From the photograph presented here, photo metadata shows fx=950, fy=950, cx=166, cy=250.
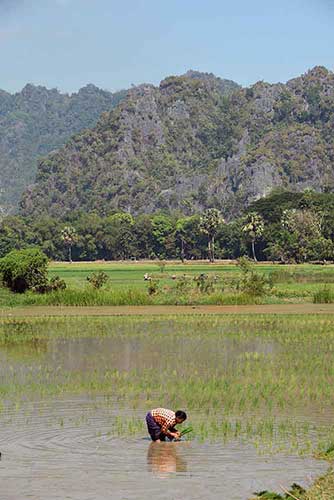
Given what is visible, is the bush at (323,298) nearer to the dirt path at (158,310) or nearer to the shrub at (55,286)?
the dirt path at (158,310)

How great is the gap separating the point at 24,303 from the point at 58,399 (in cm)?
2878

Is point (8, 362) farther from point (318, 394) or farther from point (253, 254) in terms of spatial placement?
point (253, 254)

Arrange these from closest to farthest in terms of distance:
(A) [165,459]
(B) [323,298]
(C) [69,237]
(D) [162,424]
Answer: (A) [165,459], (D) [162,424], (B) [323,298], (C) [69,237]

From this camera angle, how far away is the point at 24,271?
5009 cm

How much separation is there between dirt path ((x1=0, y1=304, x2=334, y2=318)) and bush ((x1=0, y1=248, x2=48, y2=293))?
3.33 metres

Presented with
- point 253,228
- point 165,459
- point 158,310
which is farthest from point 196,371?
point 253,228

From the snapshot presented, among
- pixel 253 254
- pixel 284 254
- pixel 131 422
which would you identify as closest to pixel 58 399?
pixel 131 422

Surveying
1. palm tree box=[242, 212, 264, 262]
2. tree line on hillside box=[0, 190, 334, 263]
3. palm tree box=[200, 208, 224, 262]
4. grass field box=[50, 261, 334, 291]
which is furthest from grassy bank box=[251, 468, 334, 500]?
palm tree box=[200, 208, 224, 262]

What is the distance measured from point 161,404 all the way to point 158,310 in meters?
26.0

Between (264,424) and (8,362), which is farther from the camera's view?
(8,362)

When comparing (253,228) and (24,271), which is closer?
(24,271)

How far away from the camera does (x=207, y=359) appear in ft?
86.2

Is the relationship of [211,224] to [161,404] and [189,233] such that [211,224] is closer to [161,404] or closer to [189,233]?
[189,233]

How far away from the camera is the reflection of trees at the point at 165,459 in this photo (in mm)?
14161
